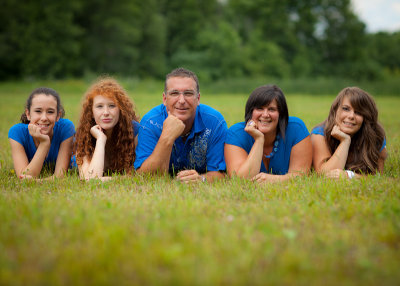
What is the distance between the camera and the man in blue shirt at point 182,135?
4.87m

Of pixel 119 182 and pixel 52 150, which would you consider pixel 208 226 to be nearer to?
pixel 119 182

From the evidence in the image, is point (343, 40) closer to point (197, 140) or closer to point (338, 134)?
point (338, 134)

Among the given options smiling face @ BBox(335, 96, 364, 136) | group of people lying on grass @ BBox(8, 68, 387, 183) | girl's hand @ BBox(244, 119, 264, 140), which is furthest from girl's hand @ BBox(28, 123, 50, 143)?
smiling face @ BBox(335, 96, 364, 136)

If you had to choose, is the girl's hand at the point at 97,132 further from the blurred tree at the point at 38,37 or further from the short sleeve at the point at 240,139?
the blurred tree at the point at 38,37

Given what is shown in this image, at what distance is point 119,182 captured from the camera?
4785 millimetres

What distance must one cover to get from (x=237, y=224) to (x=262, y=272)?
781 mm

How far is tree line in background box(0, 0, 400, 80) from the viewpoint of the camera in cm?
4225

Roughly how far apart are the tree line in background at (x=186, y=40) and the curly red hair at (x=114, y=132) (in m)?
39.6

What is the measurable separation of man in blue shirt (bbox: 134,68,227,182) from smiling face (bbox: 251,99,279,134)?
0.55m

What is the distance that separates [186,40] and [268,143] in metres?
53.3

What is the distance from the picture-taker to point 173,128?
15.8 ft

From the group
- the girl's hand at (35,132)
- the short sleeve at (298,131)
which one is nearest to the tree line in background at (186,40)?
the girl's hand at (35,132)

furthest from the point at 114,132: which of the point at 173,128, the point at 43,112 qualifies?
the point at 173,128

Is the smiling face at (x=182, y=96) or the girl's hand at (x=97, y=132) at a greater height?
the smiling face at (x=182, y=96)
